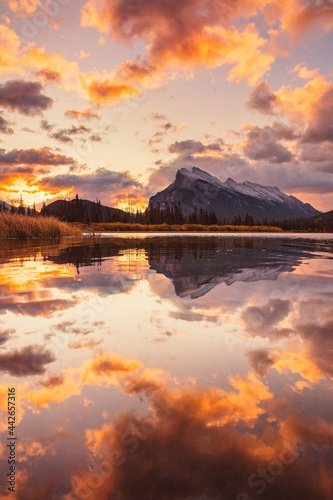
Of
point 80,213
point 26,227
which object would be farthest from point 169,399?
point 80,213

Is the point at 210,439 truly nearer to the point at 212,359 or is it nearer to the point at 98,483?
the point at 98,483

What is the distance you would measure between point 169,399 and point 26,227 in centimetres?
2897

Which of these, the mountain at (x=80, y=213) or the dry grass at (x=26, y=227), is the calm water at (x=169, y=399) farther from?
the mountain at (x=80, y=213)

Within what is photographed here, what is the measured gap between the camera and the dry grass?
2800cm

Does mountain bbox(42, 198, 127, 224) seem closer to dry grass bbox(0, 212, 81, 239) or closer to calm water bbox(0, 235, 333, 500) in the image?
dry grass bbox(0, 212, 81, 239)

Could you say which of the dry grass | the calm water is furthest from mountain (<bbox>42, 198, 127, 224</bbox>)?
the calm water

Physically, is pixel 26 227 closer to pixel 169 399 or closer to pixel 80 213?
pixel 169 399

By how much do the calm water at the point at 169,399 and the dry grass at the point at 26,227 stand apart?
24.4m

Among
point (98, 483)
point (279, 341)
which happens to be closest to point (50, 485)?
point (98, 483)

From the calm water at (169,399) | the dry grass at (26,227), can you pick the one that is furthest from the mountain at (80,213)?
the calm water at (169,399)

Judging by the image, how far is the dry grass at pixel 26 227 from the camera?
28000 millimetres

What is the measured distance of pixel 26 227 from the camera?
29016 millimetres

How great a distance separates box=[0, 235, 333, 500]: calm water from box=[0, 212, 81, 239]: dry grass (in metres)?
24.4

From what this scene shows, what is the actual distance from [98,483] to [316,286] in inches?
281
